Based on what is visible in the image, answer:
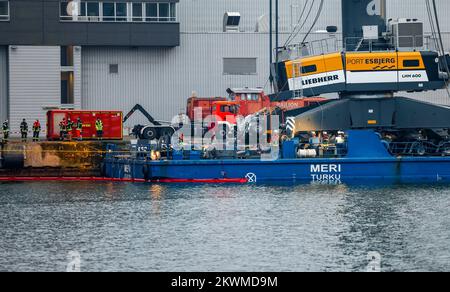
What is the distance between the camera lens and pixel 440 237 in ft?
111

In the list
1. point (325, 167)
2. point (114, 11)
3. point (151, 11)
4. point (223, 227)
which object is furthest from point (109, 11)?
point (223, 227)

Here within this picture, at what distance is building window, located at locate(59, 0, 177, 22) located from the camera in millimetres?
62719

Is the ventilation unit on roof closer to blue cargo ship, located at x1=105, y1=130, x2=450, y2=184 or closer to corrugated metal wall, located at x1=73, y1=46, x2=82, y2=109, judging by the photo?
corrugated metal wall, located at x1=73, y1=46, x2=82, y2=109

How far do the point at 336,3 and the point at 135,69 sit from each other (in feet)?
40.6

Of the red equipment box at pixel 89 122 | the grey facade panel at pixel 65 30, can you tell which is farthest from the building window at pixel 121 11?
the red equipment box at pixel 89 122

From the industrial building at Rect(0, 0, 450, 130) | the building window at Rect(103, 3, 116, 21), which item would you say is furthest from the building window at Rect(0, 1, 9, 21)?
the building window at Rect(103, 3, 116, 21)

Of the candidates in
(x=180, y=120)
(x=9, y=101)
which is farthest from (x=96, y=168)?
(x=9, y=101)

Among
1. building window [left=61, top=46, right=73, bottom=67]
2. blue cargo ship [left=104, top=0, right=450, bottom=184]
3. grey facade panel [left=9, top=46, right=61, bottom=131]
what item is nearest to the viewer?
blue cargo ship [left=104, top=0, right=450, bottom=184]

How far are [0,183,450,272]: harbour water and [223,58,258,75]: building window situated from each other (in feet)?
63.4

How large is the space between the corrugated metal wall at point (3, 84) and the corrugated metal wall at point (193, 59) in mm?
4275

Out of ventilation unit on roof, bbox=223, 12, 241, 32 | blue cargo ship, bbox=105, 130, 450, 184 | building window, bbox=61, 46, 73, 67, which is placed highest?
ventilation unit on roof, bbox=223, 12, 241, 32

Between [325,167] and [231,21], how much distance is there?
2126cm

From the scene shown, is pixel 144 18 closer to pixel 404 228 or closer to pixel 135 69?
pixel 135 69

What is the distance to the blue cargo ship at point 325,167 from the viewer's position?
151 ft
